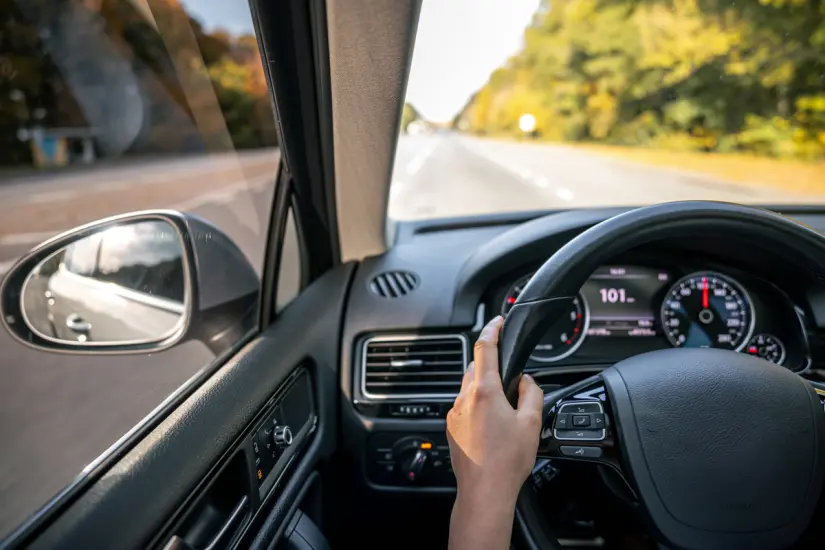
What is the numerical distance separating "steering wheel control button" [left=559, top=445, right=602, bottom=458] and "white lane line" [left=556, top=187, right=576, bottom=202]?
293 inches

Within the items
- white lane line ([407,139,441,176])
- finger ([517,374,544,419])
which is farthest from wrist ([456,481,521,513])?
white lane line ([407,139,441,176])

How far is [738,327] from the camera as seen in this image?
2580 millimetres

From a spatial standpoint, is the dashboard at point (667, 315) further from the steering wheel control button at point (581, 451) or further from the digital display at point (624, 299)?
the steering wheel control button at point (581, 451)

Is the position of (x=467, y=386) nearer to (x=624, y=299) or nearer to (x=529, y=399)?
(x=529, y=399)

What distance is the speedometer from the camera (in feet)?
8.45

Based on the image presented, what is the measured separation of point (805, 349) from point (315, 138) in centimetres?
199

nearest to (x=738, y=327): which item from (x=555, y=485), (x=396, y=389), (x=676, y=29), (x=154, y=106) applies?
(x=555, y=485)

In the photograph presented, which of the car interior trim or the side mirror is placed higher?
the car interior trim

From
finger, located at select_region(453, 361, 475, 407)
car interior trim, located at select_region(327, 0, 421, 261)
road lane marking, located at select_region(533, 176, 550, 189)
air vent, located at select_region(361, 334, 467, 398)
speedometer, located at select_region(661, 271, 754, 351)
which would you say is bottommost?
road lane marking, located at select_region(533, 176, 550, 189)

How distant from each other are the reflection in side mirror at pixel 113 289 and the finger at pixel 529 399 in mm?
1146

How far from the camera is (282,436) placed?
204cm

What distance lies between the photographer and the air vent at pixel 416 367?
2.56 meters

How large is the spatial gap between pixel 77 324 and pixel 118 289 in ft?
0.52

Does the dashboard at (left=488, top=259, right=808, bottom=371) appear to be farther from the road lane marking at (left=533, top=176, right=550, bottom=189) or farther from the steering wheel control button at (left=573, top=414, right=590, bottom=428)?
the road lane marking at (left=533, top=176, right=550, bottom=189)
